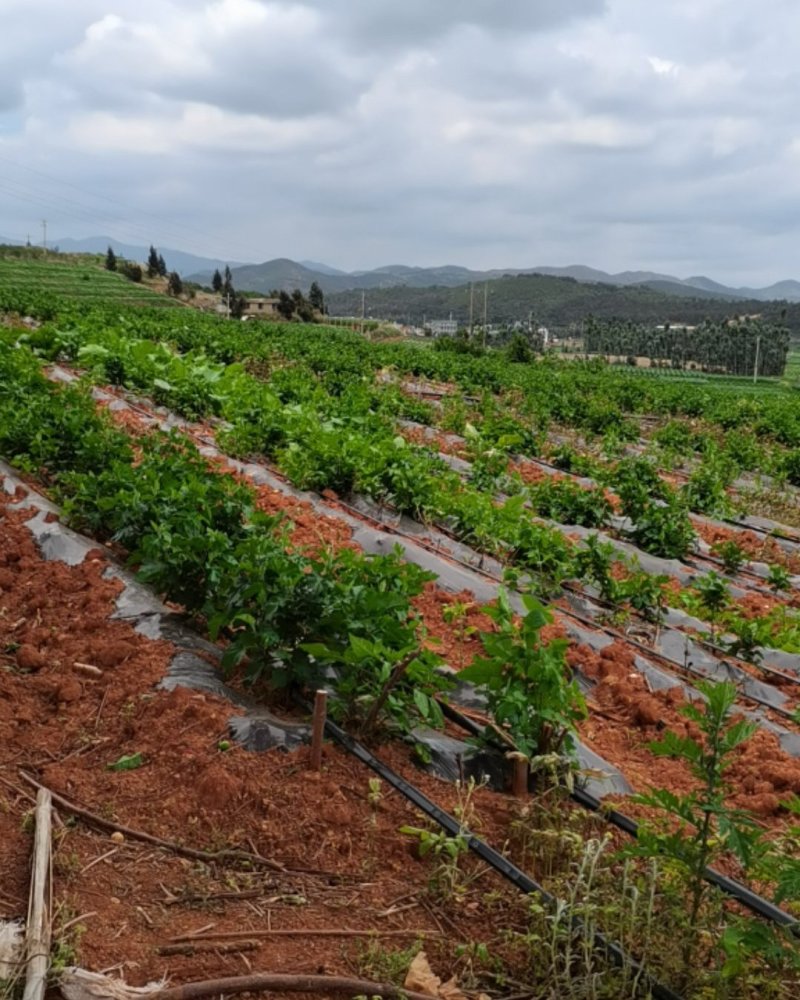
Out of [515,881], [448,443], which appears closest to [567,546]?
[515,881]

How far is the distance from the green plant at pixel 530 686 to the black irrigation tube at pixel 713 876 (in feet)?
0.74

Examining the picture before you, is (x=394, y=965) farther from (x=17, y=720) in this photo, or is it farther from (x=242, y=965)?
(x=17, y=720)

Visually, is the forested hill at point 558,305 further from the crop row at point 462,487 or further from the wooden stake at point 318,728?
the wooden stake at point 318,728

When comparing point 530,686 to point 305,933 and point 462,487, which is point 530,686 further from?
point 462,487

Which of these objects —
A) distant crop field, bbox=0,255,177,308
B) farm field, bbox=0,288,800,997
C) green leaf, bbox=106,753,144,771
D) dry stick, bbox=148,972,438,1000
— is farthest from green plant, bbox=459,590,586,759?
distant crop field, bbox=0,255,177,308

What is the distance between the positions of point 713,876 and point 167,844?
190 centimetres

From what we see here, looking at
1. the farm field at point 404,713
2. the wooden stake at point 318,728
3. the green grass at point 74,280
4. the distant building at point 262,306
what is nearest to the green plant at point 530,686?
the farm field at point 404,713

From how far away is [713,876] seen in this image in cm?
314

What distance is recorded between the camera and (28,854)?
3117 millimetres

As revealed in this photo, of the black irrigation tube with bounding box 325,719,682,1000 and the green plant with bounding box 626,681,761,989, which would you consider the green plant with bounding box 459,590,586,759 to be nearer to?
the black irrigation tube with bounding box 325,719,682,1000

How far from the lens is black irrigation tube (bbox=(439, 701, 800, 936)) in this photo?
121 inches

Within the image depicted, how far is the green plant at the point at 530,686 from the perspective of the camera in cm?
359

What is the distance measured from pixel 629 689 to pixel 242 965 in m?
2.96

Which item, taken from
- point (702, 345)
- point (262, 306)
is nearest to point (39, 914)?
point (262, 306)
